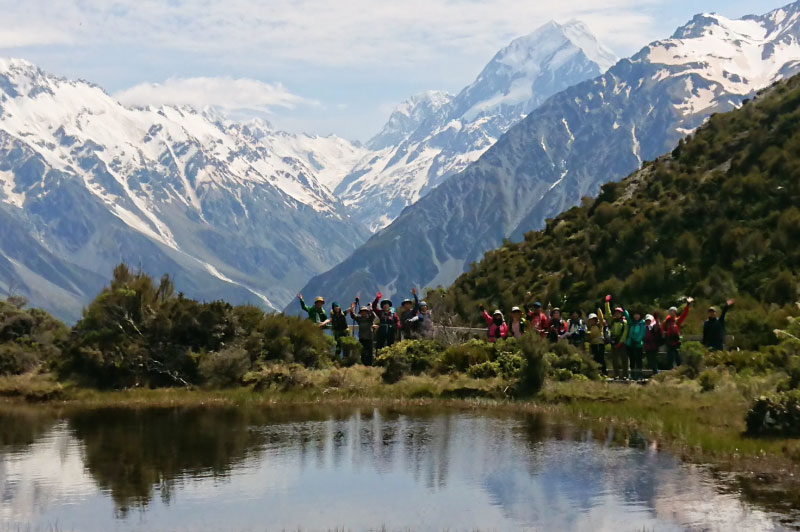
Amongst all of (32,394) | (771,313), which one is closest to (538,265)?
(771,313)

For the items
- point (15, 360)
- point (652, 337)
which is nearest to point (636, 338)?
point (652, 337)

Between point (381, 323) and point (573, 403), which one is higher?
point (381, 323)

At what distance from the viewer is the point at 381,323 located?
127 feet

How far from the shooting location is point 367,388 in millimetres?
33094

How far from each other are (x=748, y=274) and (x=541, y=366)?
59.4 ft

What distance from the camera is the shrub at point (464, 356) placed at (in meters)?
35.2

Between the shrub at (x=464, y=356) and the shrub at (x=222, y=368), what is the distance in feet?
21.3

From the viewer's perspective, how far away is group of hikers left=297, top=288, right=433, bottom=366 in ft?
125

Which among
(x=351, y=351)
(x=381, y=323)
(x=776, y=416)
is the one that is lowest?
(x=776, y=416)

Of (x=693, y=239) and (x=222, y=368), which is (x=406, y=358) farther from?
(x=693, y=239)

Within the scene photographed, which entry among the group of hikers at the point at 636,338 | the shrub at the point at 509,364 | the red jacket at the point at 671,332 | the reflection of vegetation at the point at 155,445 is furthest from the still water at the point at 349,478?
the red jacket at the point at 671,332

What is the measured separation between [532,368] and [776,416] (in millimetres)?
9642

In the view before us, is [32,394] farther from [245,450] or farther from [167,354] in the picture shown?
[245,450]

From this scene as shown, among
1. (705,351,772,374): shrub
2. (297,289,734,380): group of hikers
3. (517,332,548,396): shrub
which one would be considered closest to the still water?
(517,332,548,396): shrub
